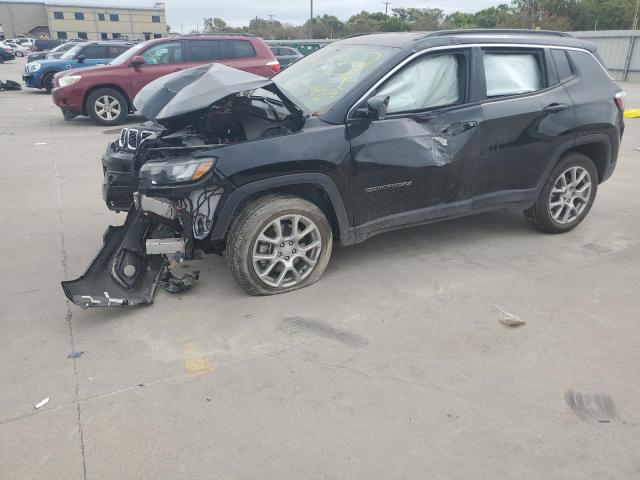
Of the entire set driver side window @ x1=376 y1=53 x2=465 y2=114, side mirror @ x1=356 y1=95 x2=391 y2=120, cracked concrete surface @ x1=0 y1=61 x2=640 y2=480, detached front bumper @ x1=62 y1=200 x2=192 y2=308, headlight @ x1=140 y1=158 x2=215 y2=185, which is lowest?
cracked concrete surface @ x1=0 y1=61 x2=640 y2=480

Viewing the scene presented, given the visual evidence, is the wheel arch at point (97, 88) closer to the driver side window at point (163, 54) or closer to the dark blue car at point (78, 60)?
the driver side window at point (163, 54)

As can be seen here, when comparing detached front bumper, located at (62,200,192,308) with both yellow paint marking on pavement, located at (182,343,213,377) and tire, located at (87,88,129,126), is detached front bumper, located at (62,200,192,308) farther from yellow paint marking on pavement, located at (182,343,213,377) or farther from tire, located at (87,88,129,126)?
tire, located at (87,88,129,126)

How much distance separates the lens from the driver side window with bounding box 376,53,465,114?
3965 millimetres

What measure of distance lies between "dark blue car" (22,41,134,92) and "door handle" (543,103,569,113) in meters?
13.4

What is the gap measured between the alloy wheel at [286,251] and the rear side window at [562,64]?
108 inches

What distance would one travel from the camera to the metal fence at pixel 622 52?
980 inches

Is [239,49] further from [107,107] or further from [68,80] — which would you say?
[68,80]

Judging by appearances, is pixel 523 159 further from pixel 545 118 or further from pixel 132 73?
pixel 132 73

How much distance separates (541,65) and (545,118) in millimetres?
500

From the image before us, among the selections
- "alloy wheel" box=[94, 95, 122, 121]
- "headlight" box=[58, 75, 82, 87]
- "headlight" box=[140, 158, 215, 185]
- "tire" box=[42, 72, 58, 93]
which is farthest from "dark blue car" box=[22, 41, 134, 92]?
"headlight" box=[140, 158, 215, 185]

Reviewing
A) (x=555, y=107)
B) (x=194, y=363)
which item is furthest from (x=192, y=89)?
(x=555, y=107)

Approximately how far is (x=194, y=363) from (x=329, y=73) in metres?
2.64

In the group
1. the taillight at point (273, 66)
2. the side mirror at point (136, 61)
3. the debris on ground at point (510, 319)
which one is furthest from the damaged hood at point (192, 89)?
the taillight at point (273, 66)

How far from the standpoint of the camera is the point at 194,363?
3.05 metres
